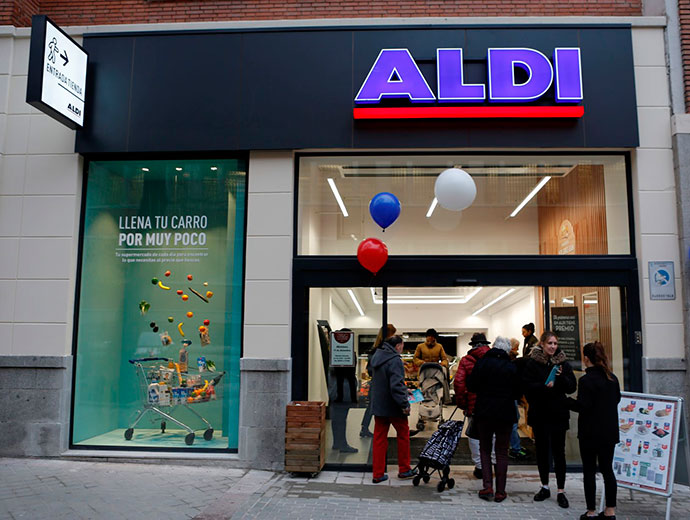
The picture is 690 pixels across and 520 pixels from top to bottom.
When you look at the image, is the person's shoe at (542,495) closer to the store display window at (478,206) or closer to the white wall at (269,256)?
the store display window at (478,206)

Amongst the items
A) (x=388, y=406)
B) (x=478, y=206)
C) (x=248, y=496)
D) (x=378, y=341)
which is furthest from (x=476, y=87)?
(x=248, y=496)

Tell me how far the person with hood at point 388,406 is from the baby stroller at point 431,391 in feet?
3.90

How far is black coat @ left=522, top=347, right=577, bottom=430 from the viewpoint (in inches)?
250

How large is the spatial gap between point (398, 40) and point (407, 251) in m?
3.02

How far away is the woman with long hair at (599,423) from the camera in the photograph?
18.9 ft

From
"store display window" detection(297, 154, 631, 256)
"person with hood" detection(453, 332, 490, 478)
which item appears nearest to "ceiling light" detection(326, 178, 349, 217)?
"store display window" detection(297, 154, 631, 256)

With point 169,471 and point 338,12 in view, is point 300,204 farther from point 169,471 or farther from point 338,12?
point 169,471

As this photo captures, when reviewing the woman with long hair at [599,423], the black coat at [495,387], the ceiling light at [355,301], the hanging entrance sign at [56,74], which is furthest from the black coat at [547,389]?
the hanging entrance sign at [56,74]

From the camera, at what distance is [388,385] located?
23.8 feet

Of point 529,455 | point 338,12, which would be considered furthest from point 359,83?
point 529,455

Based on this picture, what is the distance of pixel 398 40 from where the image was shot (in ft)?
27.3

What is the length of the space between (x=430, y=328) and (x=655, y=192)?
12.0 feet

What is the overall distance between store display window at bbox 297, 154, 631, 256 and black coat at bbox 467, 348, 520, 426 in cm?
204

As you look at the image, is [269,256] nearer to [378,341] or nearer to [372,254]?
[372,254]
